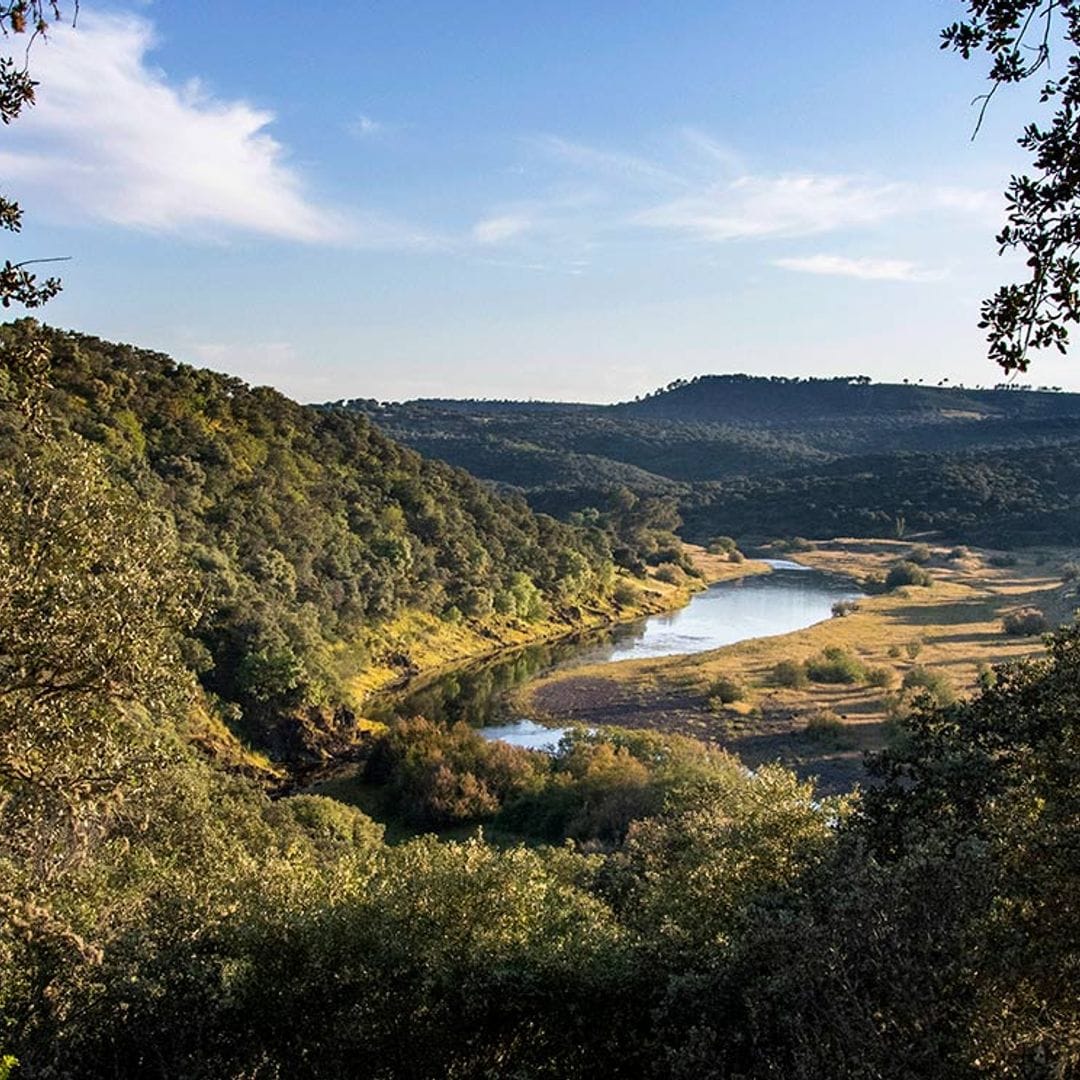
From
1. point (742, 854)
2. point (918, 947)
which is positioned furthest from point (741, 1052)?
point (742, 854)

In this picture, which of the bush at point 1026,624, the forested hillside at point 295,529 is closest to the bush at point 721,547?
the forested hillside at point 295,529

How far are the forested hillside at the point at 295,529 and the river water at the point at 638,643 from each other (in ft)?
16.4

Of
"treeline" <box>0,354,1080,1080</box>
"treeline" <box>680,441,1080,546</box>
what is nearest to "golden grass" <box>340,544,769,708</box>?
"treeline" <box>0,354,1080,1080</box>

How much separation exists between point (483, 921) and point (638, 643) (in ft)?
212

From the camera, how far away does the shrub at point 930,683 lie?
157ft

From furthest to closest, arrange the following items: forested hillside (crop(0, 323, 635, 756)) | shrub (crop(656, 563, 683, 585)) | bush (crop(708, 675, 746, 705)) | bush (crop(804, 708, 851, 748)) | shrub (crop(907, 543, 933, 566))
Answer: shrub (crop(907, 543, 933, 566)) < shrub (crop(656, 563, 683, 585)) < bush (crop(708, 675, 746, 705)) < forested hillside (crop(0, 323, 635, 756)) < bush (crop(804, 708, 851, 748))

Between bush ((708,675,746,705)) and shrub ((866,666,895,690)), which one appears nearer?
bush ((708,675,746,705))

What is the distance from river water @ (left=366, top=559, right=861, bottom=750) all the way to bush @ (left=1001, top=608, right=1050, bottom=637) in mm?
16323

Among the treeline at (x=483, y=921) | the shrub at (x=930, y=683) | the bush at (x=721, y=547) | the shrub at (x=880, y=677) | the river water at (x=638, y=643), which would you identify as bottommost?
the river water at (x=638, y=643)

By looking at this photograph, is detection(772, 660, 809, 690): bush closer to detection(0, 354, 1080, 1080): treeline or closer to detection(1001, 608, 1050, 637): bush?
detection(1001, 608, 1050, 637): bush

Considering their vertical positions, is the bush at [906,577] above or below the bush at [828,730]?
above

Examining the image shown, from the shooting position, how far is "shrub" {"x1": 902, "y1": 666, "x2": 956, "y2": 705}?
48.0 meters

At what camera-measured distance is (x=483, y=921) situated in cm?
1355

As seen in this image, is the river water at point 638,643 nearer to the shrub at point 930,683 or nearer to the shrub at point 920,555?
the shrub at point 920,555
